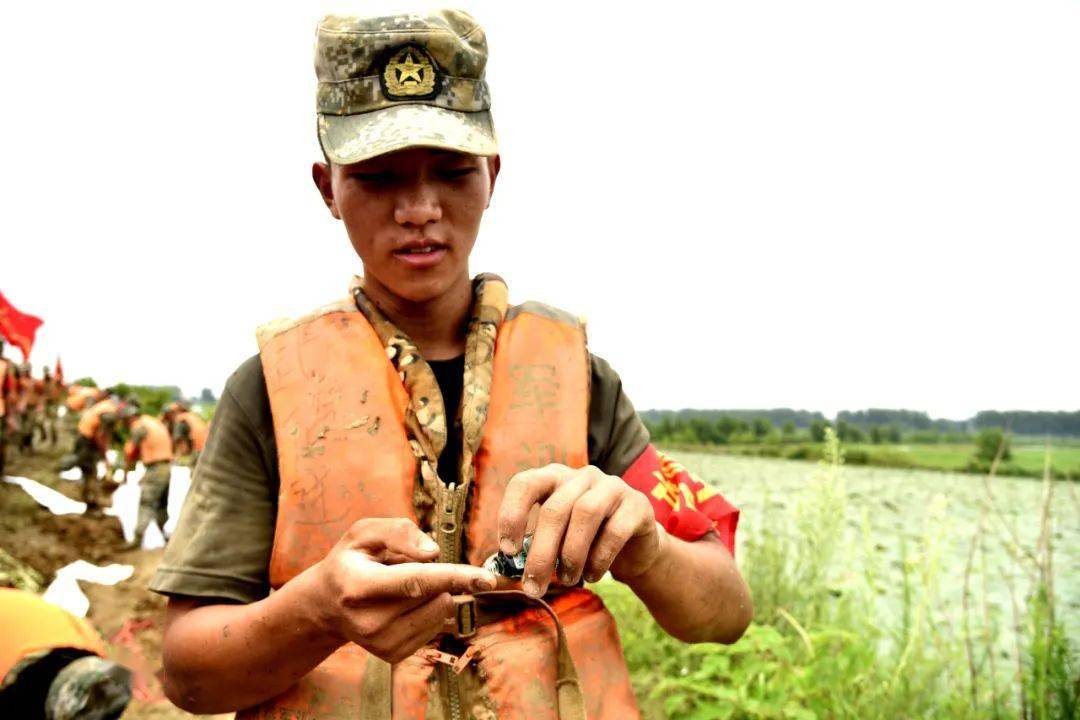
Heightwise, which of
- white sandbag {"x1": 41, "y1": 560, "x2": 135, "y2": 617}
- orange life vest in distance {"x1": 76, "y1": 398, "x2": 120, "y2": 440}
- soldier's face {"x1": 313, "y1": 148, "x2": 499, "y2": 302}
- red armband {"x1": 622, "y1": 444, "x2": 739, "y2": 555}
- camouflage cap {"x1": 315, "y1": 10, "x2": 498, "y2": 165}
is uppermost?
camouflage cap {"x1": 315, "y1": 10, "x2": 498, "y2": 165}

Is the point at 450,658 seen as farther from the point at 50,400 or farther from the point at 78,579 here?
the point at 50,400

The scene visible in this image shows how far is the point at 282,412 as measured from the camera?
193 cm

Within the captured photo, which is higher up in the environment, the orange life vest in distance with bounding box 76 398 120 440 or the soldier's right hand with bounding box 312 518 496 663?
the soldier's right hand with bounding box 312 518 496 663

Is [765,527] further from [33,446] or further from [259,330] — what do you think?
[33,446]

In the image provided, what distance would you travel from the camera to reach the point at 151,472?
14.1m

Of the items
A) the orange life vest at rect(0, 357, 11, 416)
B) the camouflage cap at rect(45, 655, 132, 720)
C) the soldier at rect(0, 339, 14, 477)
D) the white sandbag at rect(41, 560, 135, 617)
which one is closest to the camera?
the camouflage cap at rect(45, 655, 132, 720)

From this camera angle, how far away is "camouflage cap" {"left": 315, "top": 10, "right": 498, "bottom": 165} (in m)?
1.88

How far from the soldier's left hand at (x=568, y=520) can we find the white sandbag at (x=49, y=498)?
15.8 meters

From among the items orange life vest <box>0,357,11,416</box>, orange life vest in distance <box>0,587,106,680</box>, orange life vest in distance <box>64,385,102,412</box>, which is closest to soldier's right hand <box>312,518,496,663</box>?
orange life vest in distance <box>0,587,106,680</box>

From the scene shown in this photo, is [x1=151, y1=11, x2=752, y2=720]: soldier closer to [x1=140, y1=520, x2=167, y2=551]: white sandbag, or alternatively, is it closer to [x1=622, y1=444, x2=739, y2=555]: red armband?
[x1=622, y1=444, x2=739, y2=555]: red armband

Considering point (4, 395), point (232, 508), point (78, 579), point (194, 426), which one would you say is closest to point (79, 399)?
point (4, 395)

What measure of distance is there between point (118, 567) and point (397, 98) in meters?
13.1

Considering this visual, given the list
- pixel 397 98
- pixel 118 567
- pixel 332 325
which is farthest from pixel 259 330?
pixel 118 567

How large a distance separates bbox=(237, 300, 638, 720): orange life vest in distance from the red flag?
18.5m
